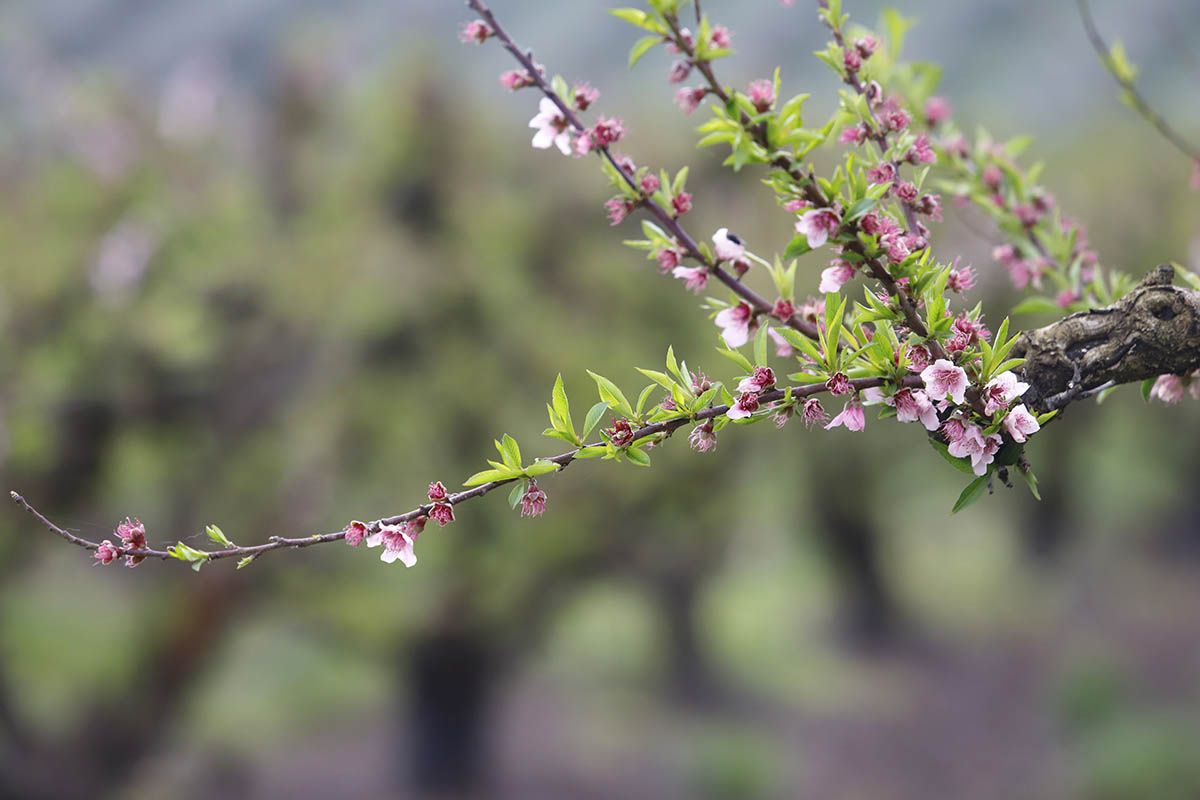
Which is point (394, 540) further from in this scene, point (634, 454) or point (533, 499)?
point (634, 454)

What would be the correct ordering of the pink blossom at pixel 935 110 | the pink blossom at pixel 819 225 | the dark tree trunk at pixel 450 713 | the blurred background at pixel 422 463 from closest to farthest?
the pink blossom at pixel 819 225 → the pink blossom at pixel 935 110 → the blurred background at pixel 422 463 → the dark tree trunk at pixel 450 713

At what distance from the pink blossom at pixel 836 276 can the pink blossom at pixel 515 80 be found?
63 cm

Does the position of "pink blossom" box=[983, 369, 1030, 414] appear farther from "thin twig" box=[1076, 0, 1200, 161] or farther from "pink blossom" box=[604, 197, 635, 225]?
"thin twig" box=[1076, 0, 1200, 161]

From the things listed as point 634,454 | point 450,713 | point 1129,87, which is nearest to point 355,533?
point 634,454

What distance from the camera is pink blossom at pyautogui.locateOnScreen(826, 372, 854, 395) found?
161 cm

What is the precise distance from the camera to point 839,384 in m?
1.61

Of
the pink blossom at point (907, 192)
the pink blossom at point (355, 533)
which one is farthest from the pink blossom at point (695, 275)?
the pink blossom at point (355, 533)

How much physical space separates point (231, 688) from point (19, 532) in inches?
221

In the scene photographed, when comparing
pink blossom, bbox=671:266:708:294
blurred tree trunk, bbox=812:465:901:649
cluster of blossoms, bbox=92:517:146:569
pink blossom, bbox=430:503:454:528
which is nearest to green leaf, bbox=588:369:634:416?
pink blossom, bbox=671:266:708:294

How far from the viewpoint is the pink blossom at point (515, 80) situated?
1814 mm

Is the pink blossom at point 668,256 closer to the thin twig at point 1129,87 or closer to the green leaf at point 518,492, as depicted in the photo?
the green leaf at point 518,492

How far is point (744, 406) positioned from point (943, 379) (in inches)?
11.9

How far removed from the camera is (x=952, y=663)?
46.8 ft

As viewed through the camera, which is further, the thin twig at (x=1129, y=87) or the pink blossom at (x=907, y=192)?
the thin twig at (x=1129, y=87)
